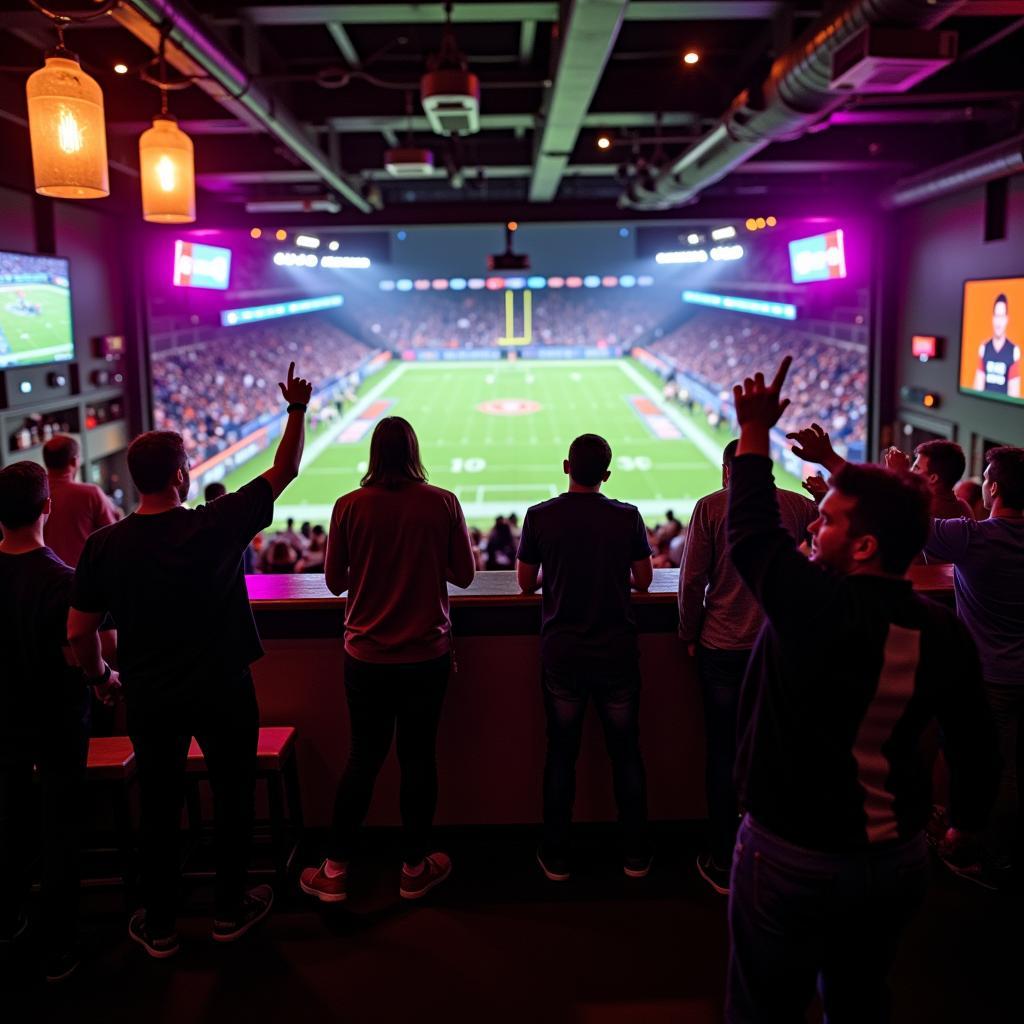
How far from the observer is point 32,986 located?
3.21 metres

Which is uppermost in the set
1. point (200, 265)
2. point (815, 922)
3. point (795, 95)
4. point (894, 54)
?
point (795, 95)

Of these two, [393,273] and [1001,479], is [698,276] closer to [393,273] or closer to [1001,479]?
[393,273]

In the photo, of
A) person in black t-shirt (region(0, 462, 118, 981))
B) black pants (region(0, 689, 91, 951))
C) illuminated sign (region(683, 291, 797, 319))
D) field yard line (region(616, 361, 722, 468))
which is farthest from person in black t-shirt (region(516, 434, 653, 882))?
illuminated sign (region(683, 291, 797, 319))

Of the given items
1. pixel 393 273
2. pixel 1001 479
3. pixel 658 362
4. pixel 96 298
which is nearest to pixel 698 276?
→ pixel 658 362

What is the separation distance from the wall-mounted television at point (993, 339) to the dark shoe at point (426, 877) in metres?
9.38

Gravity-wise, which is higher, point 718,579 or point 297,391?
point 297,391

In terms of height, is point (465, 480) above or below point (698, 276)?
below

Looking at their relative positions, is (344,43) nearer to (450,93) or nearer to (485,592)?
(450,93)

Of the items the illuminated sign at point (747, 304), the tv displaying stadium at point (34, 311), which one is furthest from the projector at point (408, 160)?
the illuminated sign at point (747, 304)

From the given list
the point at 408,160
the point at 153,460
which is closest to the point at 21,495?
the point at 153,460

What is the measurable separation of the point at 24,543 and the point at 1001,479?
3.51 metres

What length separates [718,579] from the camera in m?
3.59

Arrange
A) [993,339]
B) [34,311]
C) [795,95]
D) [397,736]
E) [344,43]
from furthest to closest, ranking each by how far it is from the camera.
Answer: [34,311] < [993,339] < [344,43] < [795,95] < [397,736]

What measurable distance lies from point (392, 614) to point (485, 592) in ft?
2.23
